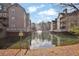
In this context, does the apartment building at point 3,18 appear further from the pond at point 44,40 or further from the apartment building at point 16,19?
the pond at point 44,40

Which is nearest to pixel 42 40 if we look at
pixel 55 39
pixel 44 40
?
pixel 44 40

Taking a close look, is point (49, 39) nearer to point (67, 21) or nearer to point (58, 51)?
point (58, 51)

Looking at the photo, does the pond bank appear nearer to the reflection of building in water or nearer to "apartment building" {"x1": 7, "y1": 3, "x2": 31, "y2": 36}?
the reflection of building in water

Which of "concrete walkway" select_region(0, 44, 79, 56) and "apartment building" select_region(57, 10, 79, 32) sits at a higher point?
"apartment building" select_region(57, 10, 79, 32)

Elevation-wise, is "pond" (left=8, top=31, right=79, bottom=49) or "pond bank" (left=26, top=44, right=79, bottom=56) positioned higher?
"pond" (left=8, top=31, right=79, bottom=49)

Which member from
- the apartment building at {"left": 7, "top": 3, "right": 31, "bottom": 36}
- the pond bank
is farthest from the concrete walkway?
the apartment building at {"left": 7, "top": 3, "right": 31, "bottom": 36}

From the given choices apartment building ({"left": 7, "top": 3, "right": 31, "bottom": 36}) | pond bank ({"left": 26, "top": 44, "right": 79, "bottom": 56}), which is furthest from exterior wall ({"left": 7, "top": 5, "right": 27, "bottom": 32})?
pond bank ({"left": 26, "top": 44, "right": 79, "bottom": 56})

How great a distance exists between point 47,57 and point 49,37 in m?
0.20

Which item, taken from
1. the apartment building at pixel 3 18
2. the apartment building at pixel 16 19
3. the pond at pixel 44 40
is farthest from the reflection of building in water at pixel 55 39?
the apartment building at pixel 3 18

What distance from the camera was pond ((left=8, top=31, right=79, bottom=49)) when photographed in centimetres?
206

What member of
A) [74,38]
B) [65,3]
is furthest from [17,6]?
[74,38]

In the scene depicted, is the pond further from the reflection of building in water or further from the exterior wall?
the exterior wall

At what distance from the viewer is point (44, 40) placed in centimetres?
206

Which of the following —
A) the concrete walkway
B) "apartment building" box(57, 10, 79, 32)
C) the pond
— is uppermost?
"apartment building" box(57, 10, 79, 32)
